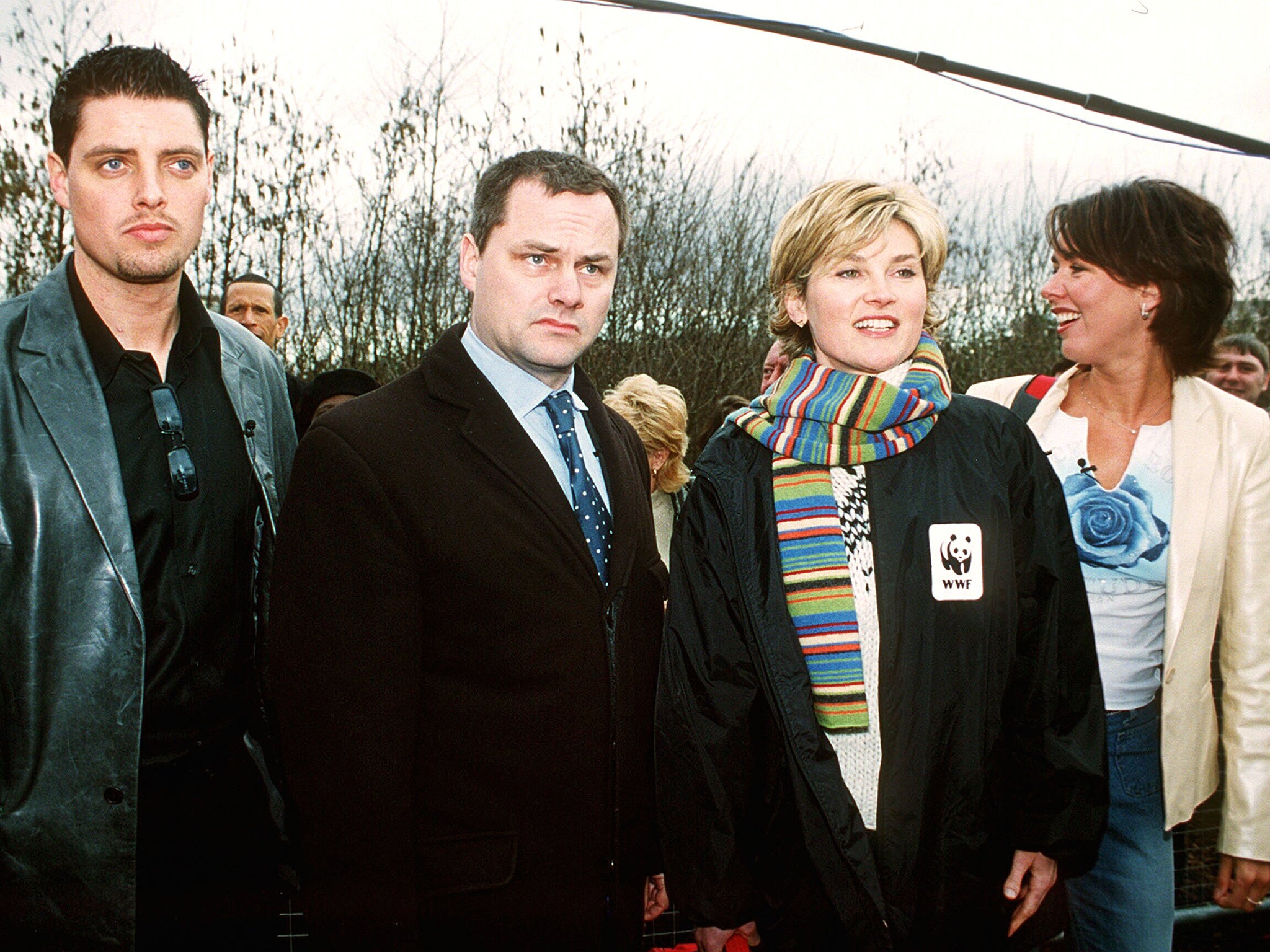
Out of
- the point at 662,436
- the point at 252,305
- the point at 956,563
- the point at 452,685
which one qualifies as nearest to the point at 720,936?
the point at 452,685

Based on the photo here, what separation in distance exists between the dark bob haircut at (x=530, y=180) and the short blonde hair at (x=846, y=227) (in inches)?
15.9

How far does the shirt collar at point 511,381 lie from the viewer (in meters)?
1.92

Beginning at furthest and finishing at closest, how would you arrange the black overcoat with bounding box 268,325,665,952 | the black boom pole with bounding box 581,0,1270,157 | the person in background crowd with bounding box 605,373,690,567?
the black boom pole with bounding box 581,0,1270,157
the person in background crowd with bounding box 605,373,690,567
the black overcoat with bounding box 268,325,665,952

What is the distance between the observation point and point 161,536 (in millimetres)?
1943

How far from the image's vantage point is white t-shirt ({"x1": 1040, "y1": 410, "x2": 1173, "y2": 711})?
2215 millimetres

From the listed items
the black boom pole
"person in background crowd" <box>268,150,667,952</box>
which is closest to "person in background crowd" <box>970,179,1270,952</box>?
"person in background crowd" <box>268,150,667,952</box>

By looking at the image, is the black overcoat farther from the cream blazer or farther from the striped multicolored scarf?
the cream blazer

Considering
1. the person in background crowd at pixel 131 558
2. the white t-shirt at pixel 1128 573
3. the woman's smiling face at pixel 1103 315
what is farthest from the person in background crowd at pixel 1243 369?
the person in background crowd at pixel 131 558

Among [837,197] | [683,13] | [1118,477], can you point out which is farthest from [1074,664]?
[683,13]

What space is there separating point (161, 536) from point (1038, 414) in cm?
217

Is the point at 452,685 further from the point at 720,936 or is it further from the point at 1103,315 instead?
the point at 1103,315

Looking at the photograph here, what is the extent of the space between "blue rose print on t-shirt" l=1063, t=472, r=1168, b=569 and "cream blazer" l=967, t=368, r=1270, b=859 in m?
0.05

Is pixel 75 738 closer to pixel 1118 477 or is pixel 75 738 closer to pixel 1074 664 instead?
pixel 1074 664

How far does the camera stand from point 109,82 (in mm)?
1976
